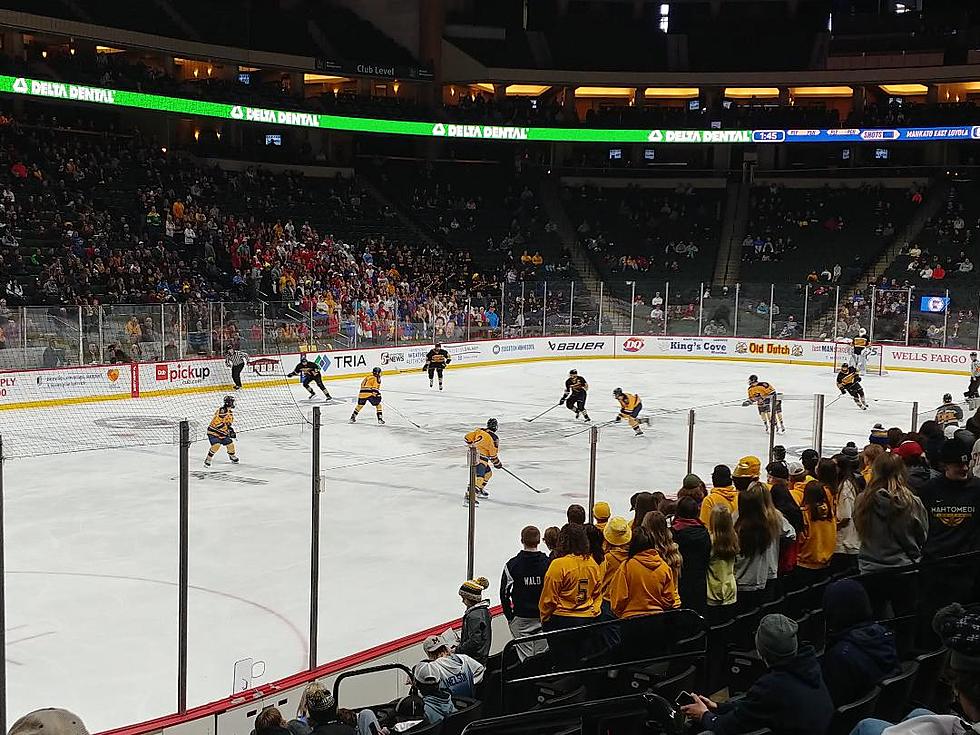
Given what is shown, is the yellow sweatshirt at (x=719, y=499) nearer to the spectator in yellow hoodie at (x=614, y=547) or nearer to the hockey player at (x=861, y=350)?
the spectator in yellow hoodie at (x=614, y=547)

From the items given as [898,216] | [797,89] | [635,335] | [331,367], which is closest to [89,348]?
[331,367]

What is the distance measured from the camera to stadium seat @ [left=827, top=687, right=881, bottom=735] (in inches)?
160

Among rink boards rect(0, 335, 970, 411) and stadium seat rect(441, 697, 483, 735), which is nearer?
stadium seat rect(441, 697, 483, 735)

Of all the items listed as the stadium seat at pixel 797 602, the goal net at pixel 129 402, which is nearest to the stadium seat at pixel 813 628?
the stadium seat at pixel 797 602

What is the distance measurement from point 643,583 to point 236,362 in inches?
668

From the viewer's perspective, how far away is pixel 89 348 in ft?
65.0

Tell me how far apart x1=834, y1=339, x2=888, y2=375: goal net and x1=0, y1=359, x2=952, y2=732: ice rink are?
11.1 metres

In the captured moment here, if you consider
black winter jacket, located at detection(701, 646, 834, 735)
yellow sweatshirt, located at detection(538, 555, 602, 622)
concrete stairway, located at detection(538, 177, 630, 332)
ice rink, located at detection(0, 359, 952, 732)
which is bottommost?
ice rink, located at detection(0, 359, 952, 732)

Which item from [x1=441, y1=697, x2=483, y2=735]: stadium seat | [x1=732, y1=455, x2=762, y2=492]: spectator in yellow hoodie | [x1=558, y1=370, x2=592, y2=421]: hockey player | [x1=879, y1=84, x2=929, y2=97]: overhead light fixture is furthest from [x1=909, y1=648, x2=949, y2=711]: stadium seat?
[x1=879, y1=84, x2=929, y2=97]: overhead light fixture

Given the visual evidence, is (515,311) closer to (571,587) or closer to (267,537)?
(267,537)

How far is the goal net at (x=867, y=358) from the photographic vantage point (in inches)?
1115

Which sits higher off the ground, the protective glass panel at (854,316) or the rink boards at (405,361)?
the protective glass panel at (854,316)

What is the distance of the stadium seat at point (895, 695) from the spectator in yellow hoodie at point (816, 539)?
8.03ft

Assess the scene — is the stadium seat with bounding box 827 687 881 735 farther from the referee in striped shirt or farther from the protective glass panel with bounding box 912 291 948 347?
the protective glass panel with bounding box 912 291 948 347
